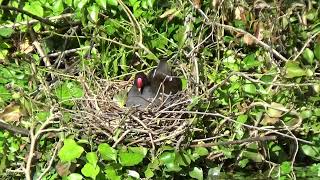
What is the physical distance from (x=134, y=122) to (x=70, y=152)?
65 cm

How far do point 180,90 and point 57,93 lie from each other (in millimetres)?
859

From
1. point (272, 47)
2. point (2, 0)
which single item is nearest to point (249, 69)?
point (272, 47)

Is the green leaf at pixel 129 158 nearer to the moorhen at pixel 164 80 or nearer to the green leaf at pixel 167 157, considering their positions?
the green leaf at pixel 167 157

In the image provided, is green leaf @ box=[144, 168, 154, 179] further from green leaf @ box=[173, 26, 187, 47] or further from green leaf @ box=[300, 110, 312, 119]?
green leaf @ box=[173, 26, 187, 47]

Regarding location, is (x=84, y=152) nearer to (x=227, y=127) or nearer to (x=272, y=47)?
(x=227, y=127)

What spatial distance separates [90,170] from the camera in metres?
4.54

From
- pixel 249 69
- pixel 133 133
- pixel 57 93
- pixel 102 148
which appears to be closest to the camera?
pixel 102 148

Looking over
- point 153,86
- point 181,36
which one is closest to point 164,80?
point 153,86

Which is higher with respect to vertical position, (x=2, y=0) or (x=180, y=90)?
(x=2, y=0)

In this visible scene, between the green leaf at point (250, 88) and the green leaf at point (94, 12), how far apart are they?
49.8 inches

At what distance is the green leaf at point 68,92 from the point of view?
529 centimetres

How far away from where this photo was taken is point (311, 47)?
19.7 ft

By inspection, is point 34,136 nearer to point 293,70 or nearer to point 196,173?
point 196,173

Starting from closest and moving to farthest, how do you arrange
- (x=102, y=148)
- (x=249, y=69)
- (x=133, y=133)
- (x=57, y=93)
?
(x=102, y=148)
(x=133, y=133)
(x=57, y=93)
(x=249, y=69)
